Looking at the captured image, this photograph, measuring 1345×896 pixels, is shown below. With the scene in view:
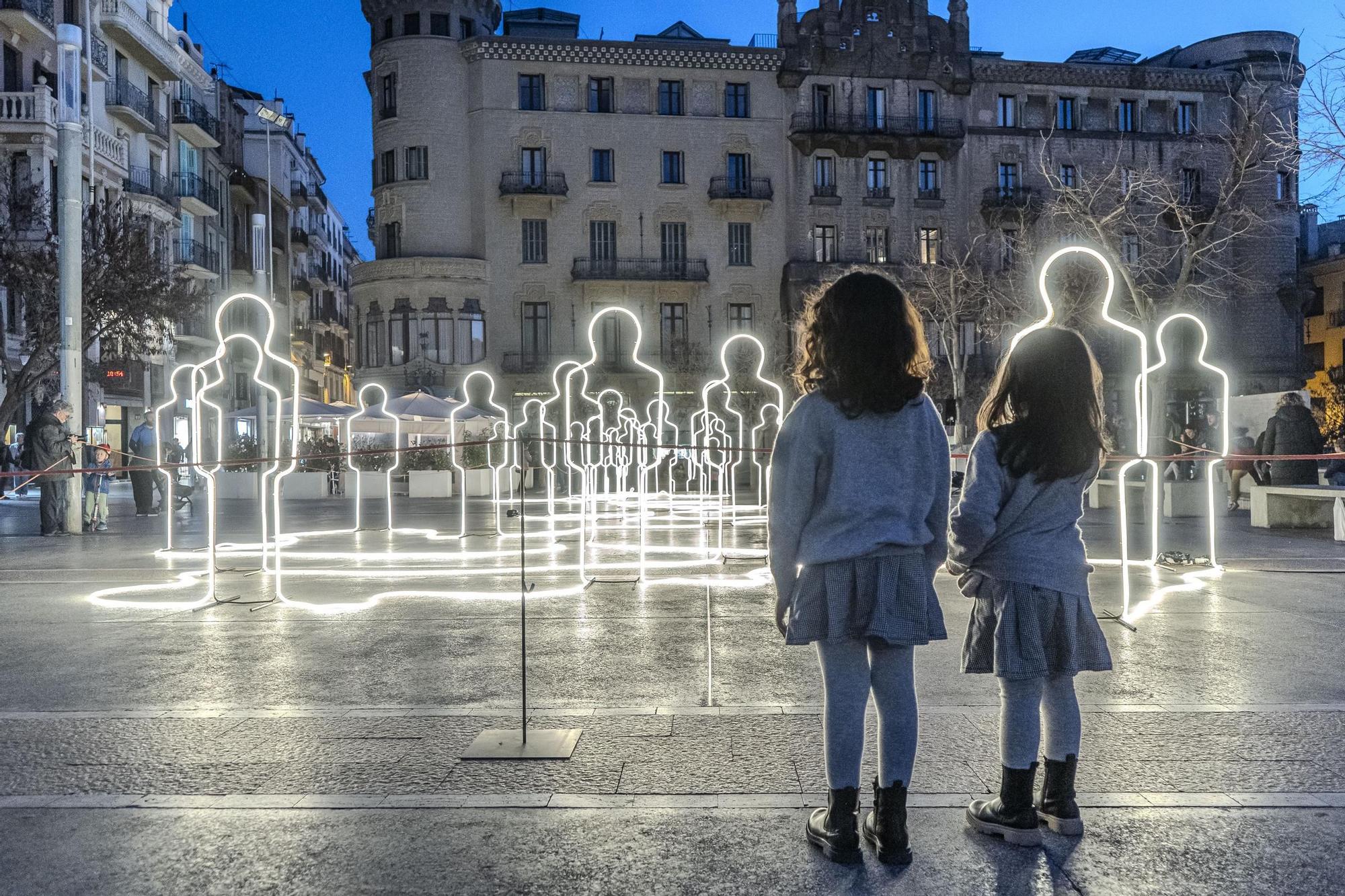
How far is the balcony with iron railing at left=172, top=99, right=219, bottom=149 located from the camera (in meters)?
43.4

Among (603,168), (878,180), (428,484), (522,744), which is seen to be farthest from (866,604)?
(878,180)

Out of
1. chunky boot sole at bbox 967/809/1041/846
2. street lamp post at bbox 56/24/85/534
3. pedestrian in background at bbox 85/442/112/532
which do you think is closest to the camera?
chunky boot sole at bbox 967/809/1041/846

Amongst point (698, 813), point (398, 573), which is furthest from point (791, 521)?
point (398, 573)

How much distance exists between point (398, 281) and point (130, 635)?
129 ft

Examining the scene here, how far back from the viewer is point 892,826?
11.8ft

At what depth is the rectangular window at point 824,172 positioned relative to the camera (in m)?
47.3

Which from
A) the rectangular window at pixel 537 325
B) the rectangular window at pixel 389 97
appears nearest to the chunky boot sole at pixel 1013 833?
the rectangular window at pixel 537 325

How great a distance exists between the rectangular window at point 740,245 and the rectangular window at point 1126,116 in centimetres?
1608

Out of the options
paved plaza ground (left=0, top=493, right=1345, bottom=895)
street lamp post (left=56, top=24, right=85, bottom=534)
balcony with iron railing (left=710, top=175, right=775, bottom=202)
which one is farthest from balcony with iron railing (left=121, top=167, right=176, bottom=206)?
paved plaza ground (left=0, top=493, right=1345, bottom=895)

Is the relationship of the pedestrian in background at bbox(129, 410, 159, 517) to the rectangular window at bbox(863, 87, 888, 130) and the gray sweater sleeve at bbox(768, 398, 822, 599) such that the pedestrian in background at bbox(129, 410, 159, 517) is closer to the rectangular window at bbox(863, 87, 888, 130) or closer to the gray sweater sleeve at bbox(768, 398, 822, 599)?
the gray sweater sleeve at bbox(768, 398, 822, 599)

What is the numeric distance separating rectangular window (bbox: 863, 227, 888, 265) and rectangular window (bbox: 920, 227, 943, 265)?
4.81 ft

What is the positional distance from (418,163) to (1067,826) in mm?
44854

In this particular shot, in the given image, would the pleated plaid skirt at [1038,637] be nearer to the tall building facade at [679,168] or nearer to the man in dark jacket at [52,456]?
the man in dark jacket at [52,456]

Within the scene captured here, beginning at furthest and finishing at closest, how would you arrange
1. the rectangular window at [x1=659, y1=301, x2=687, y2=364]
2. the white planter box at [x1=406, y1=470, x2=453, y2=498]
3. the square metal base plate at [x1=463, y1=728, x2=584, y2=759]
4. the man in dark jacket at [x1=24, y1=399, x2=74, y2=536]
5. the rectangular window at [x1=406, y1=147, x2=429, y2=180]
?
1. the rectangular window at [x1=659, y1=301, x2=687, y2=364]
2. the rectangular window at [x1=406, y1=147, x2=429, y2=180]
3. the white planter box at [x1=406, y1=470, x2=453, y2=498]
4. the man in dark jacket at [x1=24, y1=399, x2=74, y2=536]
5. the square metal base plate at [x1=463, y1=728, x2=584, y2=759]
